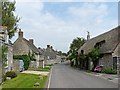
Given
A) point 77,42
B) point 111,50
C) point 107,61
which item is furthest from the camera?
point 77,42

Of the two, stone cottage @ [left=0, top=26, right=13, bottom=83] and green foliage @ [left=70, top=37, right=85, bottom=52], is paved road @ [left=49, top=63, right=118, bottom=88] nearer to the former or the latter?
stone cottage @ [left=0, top=26, right=13, bottom=83]

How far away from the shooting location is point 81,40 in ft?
380

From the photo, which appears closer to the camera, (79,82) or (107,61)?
(79,82)

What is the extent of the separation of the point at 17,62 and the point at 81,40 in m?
68.7

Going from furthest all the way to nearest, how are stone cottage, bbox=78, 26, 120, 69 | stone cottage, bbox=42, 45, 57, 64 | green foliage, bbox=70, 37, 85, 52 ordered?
stone cottage, bbox=42, 45, 57, 64, green foliage, bbox=70, 37, 85, 52, stone cottage, bbox=78, 26, 120, 69

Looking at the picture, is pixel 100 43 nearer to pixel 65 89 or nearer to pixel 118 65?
pixel 118 65

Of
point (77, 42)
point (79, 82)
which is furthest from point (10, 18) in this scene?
point (77, 42)

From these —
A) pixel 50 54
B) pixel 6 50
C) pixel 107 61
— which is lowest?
pixel 107 61

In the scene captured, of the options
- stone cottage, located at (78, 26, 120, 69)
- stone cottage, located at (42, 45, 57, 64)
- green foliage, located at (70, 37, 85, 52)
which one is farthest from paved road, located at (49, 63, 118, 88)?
stone cottage, located at (42, 45, 57, 64)

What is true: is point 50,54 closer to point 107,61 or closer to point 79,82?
point 107,61

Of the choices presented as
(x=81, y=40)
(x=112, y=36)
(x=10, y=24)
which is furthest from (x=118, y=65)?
(x=81, y=40)

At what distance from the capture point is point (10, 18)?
47.6 metres

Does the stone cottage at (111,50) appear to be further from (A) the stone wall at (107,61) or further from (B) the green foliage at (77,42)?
(B) the green foliage at (77,42)

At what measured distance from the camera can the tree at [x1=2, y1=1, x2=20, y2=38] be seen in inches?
1859
